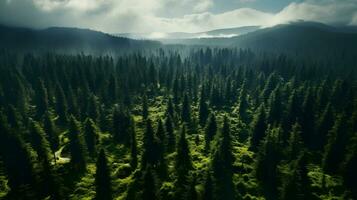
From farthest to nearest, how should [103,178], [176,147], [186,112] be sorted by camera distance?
1. [186,112]
2. [176,147]
3. [103,178]

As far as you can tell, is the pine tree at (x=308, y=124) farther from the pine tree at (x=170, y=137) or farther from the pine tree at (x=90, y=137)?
the pine tree at (x=90, y=137)

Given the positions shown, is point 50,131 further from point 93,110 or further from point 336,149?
point 336,149

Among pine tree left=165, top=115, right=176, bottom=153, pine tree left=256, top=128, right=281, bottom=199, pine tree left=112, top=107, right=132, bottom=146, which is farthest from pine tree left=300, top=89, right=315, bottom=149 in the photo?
pine tree left=112, top=107, right=132, bottom=146

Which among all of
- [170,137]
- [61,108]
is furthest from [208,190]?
[61,108]

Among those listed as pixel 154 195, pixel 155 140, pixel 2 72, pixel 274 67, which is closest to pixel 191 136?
pixel 155 140

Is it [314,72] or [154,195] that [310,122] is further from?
[314,72]

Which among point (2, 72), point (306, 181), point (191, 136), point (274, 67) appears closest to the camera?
point (306, 181)

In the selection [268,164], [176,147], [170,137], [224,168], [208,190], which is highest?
[208,190]
